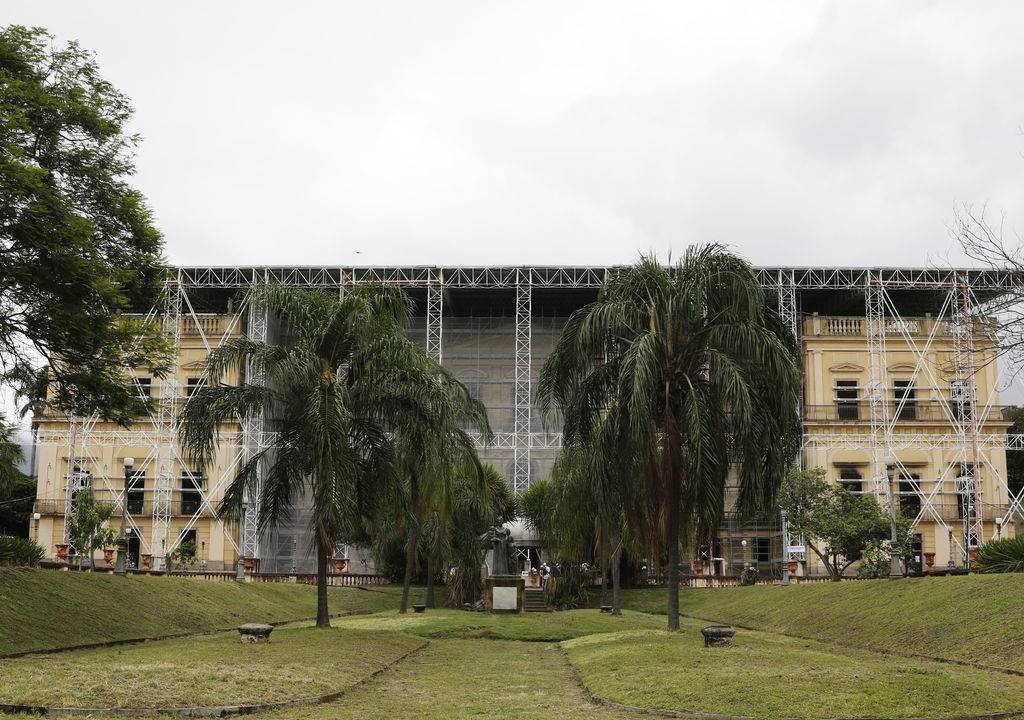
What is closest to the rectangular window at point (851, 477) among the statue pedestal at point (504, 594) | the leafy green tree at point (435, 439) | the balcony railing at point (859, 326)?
the balcony railing at point (859, 326)

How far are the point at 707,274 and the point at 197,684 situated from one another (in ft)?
37.2

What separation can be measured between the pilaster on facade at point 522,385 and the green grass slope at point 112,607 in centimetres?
1937

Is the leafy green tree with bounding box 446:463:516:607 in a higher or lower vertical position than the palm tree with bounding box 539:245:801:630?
lower

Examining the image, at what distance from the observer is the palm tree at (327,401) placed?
68.1 ft

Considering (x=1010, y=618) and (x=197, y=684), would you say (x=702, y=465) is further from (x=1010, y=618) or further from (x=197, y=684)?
(x=197, y=684)

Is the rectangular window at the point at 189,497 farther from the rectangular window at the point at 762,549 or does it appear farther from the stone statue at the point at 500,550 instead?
the rectangular window at the point at 762,549

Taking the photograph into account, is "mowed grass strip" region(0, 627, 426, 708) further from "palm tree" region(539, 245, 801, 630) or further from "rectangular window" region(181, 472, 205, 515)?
"rectangular window" region(181, 472, 205, 515)

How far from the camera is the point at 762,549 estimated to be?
53.5 meters

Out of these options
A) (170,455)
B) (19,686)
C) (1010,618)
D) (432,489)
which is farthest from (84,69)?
(170,455)

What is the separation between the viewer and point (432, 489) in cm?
2520

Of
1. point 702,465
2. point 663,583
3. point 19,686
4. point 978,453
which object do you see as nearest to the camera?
point 19,686

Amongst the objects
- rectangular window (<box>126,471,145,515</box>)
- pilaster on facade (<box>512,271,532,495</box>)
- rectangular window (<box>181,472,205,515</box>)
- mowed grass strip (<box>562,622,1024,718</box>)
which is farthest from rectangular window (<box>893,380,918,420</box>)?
mowed grass strip (<box>562,622,1024,718</box>)

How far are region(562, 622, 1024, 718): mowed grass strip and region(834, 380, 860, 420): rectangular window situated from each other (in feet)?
126

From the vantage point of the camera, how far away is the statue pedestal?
33812 millimetres
